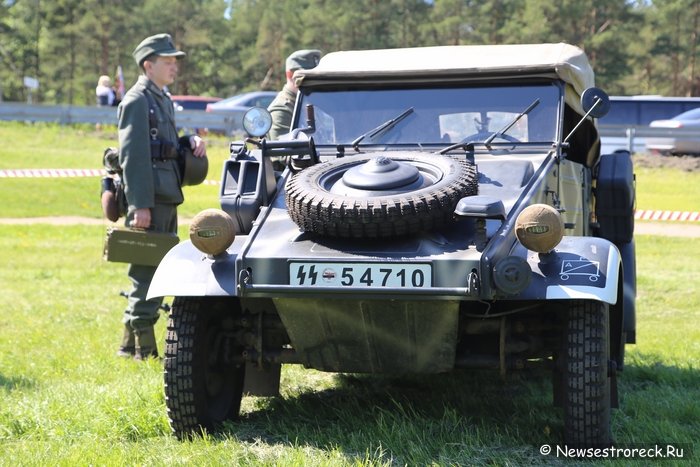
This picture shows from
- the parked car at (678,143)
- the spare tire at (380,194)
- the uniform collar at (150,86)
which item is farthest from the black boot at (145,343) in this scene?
the parked car at (678,143)

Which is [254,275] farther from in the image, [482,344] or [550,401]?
[550,401]

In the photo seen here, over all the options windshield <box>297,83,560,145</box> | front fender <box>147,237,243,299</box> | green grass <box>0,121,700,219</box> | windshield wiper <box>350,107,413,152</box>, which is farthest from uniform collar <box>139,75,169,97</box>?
green grass <box>0,121,700,219</box>

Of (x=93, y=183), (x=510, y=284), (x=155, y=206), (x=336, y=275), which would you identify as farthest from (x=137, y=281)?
(x=93, y=183)

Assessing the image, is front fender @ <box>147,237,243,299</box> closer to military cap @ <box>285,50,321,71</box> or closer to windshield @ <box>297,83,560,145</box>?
windshield @ <box>297,83,560,145</box>

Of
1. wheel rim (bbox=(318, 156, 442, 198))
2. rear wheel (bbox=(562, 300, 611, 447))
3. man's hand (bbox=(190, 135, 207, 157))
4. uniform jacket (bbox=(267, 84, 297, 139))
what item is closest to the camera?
rear wheel (bbox=(562, 300, 611, 447))

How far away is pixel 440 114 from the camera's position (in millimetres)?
6152

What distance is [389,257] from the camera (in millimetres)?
4641

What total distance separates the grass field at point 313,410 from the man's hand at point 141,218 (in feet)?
2.88

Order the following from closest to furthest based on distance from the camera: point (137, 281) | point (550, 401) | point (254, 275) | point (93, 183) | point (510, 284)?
1. point (510, 284)
2. point (254, 275)
3. point (550, 401)
4. point (137, 281)
5. point (93, 183)

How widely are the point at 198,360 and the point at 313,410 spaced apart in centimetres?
83

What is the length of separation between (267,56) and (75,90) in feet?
35.0

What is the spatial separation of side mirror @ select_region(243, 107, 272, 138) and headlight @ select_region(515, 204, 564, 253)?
1.81 metres

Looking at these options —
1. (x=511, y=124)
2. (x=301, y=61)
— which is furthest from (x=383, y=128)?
→ (x=301, y=61)

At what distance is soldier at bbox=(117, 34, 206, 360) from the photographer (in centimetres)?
691
